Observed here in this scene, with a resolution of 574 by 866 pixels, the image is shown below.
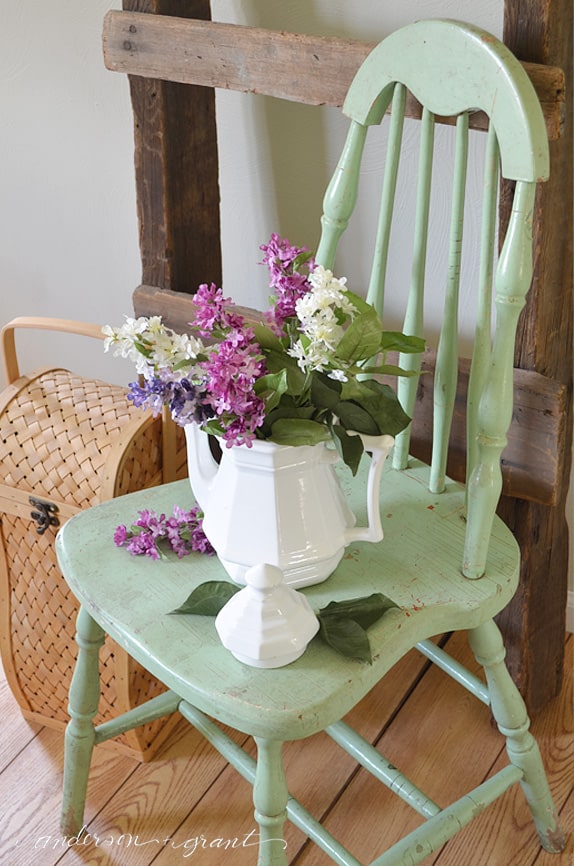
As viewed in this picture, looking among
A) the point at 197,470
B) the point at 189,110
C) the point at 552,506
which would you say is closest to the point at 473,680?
the point at 552,506

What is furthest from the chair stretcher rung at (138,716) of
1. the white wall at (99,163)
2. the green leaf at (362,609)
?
the white wall at (99,163)

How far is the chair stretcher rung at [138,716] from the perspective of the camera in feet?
4.66

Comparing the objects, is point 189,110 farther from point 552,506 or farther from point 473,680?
point 473,680

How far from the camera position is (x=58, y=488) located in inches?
57.2

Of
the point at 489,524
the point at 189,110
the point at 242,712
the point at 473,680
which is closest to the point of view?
the point at 242,712

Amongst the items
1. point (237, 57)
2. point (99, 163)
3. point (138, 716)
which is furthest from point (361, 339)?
point (99, 163)

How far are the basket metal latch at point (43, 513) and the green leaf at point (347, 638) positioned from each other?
517mm

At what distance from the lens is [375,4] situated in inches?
57.2

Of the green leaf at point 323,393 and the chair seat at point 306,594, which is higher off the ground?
the green leaf at point 323,393

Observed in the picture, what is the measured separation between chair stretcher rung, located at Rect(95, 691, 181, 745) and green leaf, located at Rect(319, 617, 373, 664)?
0.42 meters

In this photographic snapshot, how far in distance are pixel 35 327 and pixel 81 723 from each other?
0.53m

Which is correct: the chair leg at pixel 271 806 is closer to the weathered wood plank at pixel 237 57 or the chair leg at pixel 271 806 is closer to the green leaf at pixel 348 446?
the green leaf at pixel 348 446

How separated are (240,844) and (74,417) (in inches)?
24.4

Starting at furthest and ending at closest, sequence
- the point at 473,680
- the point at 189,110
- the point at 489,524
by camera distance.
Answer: the point at 189,110
the point at 473,680
the point at 489,524
